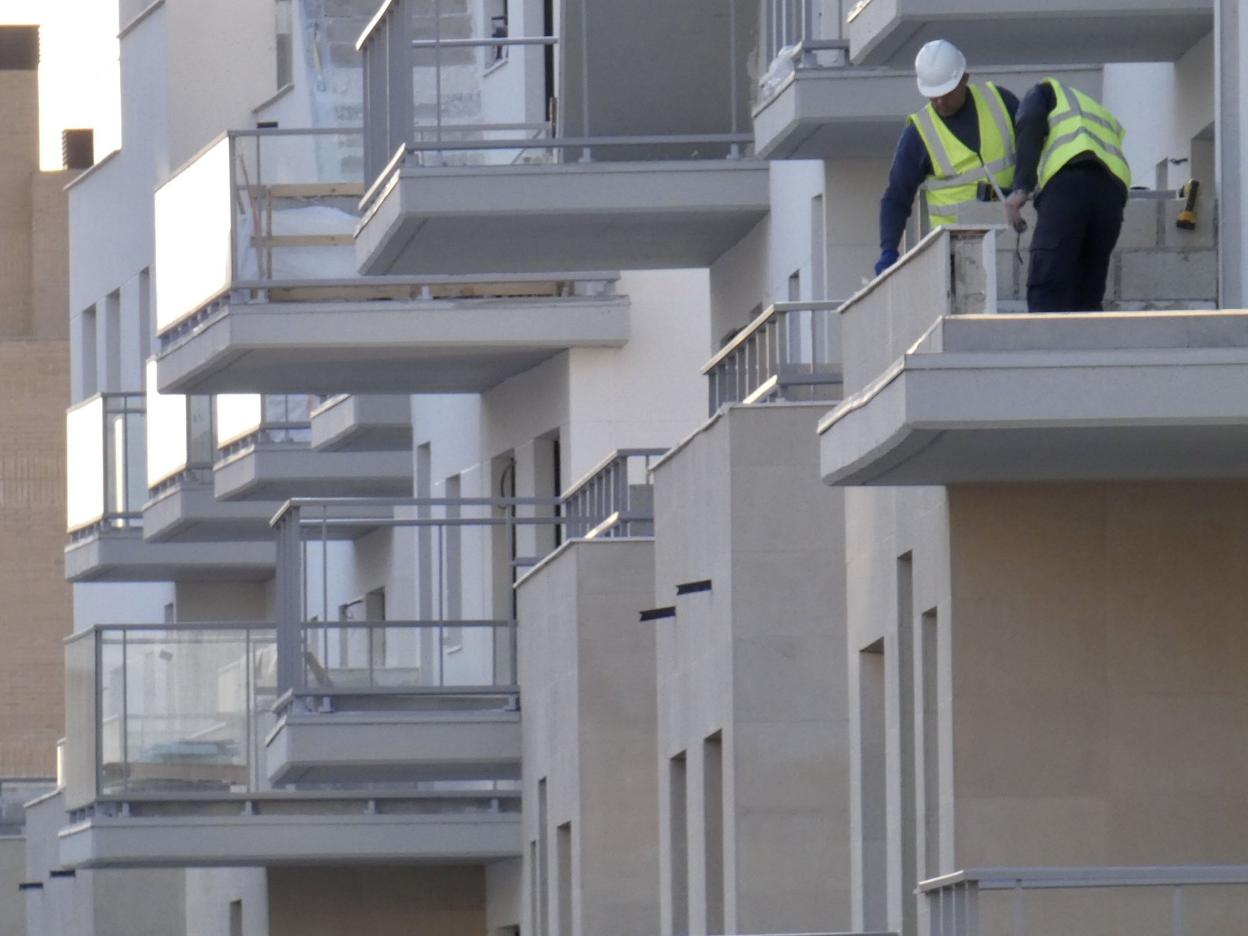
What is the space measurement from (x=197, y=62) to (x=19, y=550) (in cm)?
2899

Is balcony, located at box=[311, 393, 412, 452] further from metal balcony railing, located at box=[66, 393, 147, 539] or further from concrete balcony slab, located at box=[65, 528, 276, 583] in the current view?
concrete balcony slab, located at box=[65, 528, 276, 583]

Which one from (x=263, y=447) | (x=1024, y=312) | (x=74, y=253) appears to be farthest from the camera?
(x=74, y=253)

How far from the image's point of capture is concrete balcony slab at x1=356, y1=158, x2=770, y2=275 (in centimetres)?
2438

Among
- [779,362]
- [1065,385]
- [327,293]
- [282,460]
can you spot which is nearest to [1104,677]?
[1065,385]

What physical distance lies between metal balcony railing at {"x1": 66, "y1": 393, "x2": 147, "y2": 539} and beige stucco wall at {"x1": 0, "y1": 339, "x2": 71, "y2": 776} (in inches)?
1042

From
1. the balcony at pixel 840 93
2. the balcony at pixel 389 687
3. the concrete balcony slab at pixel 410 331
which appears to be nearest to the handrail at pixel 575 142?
the balcony at pixel 389 687

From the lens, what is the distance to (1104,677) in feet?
52.6

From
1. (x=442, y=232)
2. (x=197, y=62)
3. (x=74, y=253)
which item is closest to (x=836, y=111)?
(x=442, y=232)

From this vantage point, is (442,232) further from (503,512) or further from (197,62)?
(197,62)

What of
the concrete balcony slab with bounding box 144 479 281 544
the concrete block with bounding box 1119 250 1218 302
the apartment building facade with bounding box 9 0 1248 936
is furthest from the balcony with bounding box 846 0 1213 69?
the concrete balcony slab with bounding box 144 479 281 544

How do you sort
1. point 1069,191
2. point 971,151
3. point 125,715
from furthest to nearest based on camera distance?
point 125,715 < point 971,151 < point 1069,191

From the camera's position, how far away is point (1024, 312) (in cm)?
1513

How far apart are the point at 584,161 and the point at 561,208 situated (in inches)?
16.6

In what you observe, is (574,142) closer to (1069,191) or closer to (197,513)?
(1069,191)
